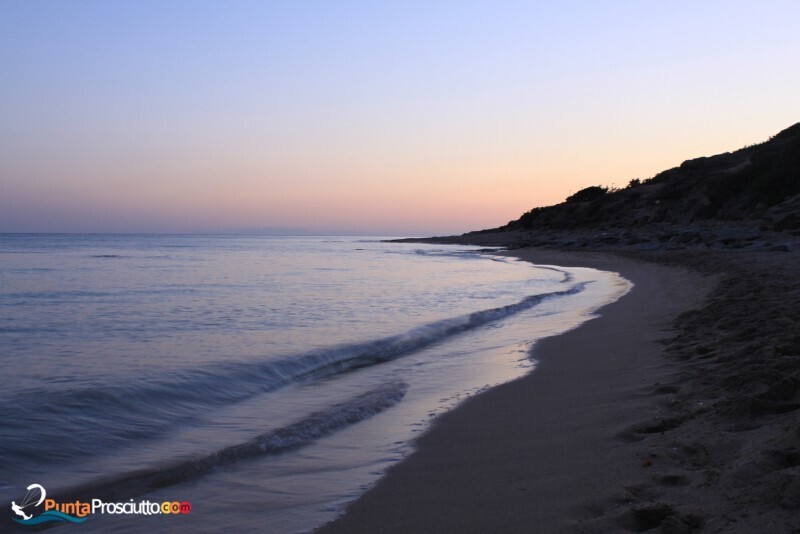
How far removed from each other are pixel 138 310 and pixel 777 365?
11.9m

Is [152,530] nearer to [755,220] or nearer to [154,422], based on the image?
[154,422]

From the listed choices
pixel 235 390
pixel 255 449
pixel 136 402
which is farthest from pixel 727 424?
pixel 136 402

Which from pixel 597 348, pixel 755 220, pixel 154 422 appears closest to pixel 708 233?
pixel 755 220

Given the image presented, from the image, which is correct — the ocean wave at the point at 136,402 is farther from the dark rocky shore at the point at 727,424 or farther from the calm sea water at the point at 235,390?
the dark rocky shore at the point at 727,424

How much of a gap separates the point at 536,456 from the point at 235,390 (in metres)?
4.00

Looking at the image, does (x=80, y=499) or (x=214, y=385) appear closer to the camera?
A: (x=80, y=499)

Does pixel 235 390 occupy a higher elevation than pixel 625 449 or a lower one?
lower

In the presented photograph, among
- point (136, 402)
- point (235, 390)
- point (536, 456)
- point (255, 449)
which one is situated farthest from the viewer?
point (235, 390)

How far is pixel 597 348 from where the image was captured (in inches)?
343

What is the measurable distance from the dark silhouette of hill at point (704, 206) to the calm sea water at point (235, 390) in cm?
1957

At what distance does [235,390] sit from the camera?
24.1 ft

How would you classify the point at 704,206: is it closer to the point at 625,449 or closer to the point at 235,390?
the point at 235,390
